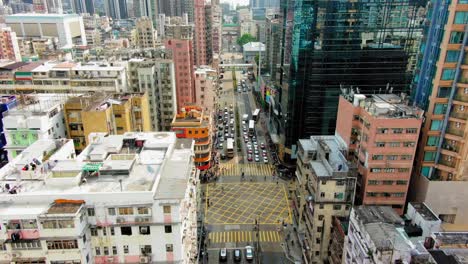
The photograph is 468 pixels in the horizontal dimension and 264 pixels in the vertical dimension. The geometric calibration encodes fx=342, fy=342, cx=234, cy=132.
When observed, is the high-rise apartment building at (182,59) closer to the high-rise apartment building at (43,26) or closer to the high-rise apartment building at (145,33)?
the high-rise apartment building at (145,33)

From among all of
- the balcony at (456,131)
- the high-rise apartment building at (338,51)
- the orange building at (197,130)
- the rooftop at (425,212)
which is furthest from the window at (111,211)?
the high-rise apartment building at (338,51)

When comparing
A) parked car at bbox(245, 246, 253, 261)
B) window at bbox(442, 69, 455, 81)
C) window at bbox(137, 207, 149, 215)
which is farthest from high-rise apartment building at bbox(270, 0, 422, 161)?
window at bbox(137, 207, 149, 215)

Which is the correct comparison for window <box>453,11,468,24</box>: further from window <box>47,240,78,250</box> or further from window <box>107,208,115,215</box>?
window <box>47,240,78,250</box>

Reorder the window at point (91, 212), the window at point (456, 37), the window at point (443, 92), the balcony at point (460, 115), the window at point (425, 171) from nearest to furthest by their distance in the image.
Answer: the window at point (91, 212)
the window at point (456, 37)
the balcony at point (460, 115)
the window at point (443, 92)
the window at point (425, 171)

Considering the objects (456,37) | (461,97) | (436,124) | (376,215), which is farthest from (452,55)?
(376,215)

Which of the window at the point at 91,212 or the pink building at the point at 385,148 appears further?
the pink building at the point at 385,148

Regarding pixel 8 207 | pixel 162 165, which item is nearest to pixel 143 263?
pixel 162 165

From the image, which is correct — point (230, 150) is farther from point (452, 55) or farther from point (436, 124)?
point (452, 55)
